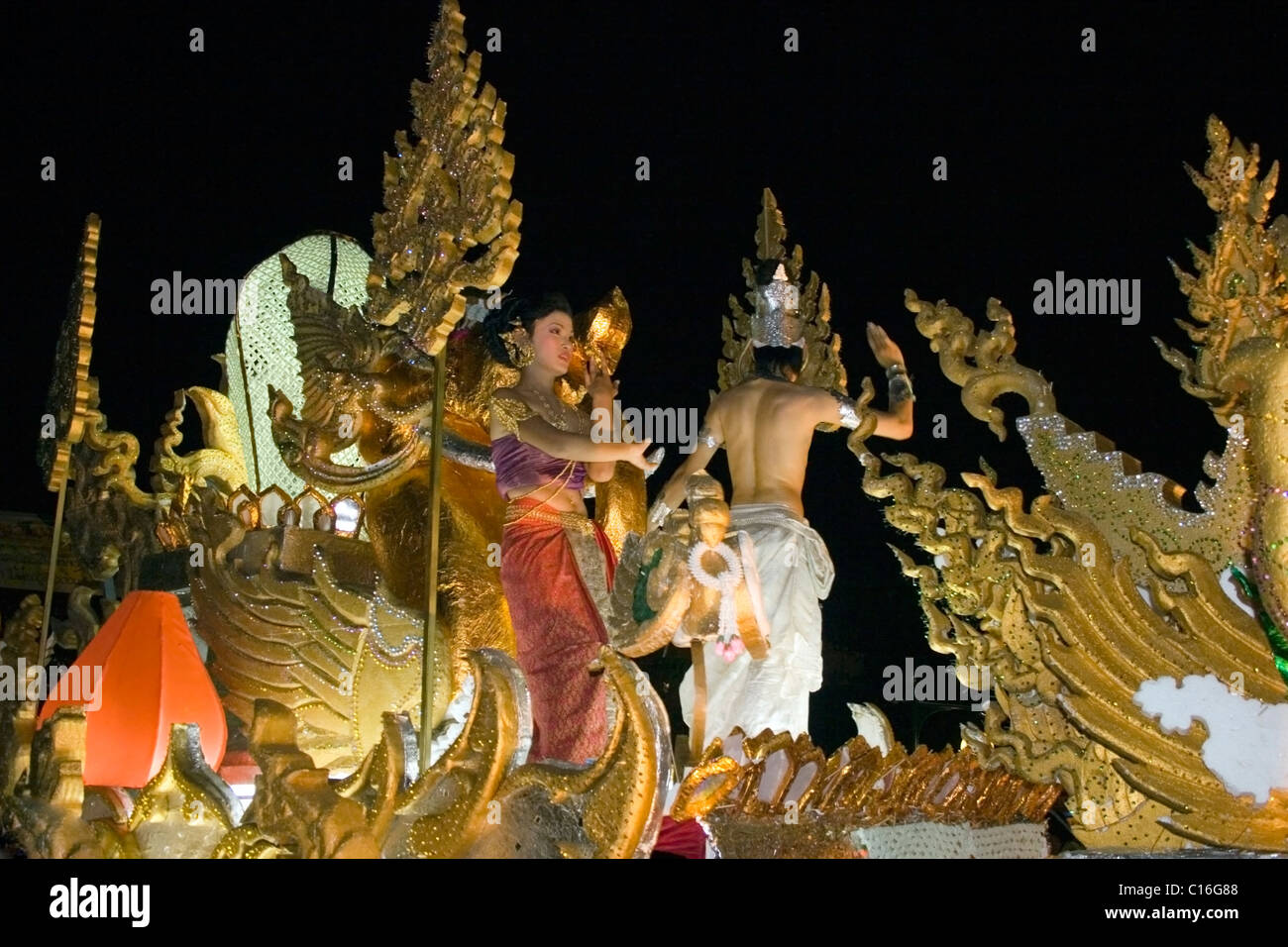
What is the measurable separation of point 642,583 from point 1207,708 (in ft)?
6.50

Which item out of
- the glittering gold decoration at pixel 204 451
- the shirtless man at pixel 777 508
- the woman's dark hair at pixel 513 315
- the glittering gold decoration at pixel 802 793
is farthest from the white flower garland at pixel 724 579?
the glittering gold decoration at pixel 204 451

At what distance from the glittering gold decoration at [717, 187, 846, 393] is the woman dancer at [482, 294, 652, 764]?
3.92ft

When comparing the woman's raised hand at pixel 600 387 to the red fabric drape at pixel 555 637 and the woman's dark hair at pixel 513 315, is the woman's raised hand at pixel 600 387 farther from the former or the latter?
the red fabric drape at pixel 555 637

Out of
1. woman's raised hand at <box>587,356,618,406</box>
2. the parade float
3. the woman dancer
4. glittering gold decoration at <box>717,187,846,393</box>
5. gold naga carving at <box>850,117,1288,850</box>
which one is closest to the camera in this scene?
the parade float

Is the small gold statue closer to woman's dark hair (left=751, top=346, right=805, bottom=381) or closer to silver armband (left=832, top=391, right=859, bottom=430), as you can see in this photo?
silver armband (left=832, top=391, right=859, bottom=430)

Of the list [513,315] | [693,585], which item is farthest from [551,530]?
[513,315]

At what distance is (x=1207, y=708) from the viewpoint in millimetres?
5363

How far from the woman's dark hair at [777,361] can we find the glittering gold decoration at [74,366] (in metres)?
2.39

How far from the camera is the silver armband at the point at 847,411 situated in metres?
5.80

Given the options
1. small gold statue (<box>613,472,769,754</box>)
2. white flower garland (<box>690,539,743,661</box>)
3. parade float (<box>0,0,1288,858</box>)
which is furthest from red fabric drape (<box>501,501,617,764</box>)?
white flower garland (<box>690,539,743,661</box>)

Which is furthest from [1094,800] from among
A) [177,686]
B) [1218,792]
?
[177,686]

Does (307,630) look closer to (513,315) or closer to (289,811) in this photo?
(513,315)

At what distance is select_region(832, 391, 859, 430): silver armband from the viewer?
580 cm
